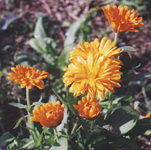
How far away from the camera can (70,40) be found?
274cm

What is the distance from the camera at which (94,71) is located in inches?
49.0

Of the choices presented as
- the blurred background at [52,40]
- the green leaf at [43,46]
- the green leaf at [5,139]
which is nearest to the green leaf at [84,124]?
the green leaf at [5,139]

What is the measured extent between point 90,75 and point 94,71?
0.13 feet

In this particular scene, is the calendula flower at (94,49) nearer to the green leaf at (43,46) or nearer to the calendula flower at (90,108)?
the calendula flower at (90,108)

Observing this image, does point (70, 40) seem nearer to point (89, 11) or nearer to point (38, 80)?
point (89, 11)

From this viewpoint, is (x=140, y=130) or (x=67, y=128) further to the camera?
(x=140, y=130)

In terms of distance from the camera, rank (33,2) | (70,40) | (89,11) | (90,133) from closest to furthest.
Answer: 1. (90,133)
2. (70,40)
3. (89,11)
4. (33,2)

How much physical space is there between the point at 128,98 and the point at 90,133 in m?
0.43

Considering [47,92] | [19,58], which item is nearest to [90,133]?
[47,92]

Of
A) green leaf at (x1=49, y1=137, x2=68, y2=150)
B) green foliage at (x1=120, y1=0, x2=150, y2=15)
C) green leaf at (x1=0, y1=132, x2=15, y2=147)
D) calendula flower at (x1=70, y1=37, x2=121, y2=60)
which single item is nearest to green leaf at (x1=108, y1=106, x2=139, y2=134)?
green leaf at (x1=49, y1=137, x2=68, y2=150)

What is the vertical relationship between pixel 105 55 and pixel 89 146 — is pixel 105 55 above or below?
above

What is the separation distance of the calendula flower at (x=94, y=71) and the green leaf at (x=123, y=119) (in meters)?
0.43

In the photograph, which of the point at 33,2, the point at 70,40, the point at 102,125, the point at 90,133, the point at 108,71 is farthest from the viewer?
the point at 33,2

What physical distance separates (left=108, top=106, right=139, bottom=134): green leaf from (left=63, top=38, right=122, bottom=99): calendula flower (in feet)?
1.40
